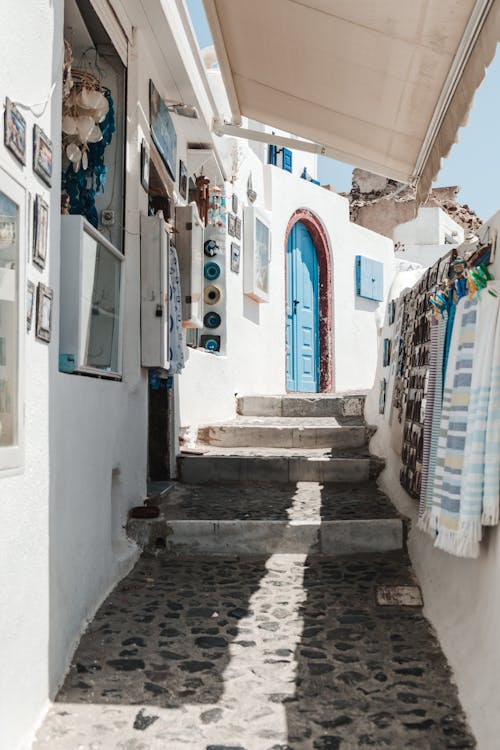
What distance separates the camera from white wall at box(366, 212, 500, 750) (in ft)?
7.98

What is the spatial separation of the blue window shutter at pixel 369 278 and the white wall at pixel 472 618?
29.2 ft

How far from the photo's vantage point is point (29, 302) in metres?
2.64

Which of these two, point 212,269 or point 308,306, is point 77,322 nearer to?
point 212,269

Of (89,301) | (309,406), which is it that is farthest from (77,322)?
(309,406)

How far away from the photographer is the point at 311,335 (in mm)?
11703

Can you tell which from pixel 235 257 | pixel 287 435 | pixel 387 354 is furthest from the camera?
pixel 235 257

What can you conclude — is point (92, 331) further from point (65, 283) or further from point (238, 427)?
point (238, 427)

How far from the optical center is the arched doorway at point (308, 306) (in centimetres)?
1120

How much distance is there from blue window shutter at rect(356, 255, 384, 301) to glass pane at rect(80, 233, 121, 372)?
28.5ft

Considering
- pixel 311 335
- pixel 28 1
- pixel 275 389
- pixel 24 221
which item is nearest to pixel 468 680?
pixel 24 221

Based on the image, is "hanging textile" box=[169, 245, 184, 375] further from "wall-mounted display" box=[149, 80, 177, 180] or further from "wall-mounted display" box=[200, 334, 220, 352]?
"wall-mounted display" box=[200, 334, 220, 352]

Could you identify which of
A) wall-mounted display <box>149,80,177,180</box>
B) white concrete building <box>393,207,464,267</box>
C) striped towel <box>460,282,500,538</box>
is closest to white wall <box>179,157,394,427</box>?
wall-mounted display <box>149,80,177,180</box>

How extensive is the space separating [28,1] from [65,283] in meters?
1.17

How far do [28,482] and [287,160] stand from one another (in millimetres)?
10169
